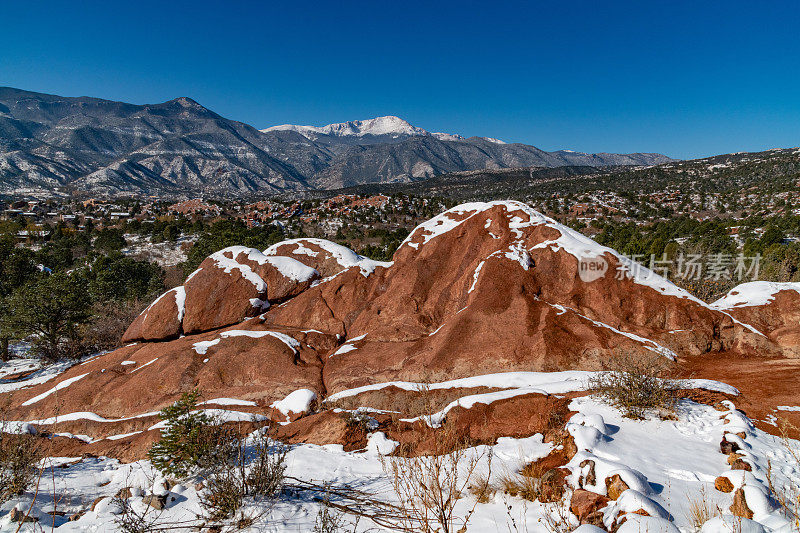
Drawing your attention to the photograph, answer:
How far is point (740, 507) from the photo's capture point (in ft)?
15.0

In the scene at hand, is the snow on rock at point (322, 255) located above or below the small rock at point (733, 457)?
above

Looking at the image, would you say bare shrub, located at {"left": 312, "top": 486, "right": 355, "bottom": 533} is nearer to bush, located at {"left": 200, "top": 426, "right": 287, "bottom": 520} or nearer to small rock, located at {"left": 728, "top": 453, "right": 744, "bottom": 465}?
bush, located at {"left": 200, "top": 426, "right": 287, "bottom": 520}

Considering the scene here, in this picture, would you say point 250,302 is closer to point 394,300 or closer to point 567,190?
point 394,300

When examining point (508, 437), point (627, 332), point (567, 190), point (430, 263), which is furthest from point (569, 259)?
point (567, 190)

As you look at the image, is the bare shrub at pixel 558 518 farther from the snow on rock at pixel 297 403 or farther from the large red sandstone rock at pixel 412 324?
the snow on rock at pixel 297 403

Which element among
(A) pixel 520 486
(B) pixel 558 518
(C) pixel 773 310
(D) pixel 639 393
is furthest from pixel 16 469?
(C) pixel 773 310

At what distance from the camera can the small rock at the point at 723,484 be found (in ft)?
17.5

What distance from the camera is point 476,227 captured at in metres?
20.3

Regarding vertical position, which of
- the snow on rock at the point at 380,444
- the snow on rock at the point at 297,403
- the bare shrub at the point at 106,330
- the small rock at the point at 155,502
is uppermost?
the small rock at the point at 155,502

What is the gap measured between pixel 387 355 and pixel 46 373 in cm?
2252

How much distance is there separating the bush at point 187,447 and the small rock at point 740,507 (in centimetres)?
798

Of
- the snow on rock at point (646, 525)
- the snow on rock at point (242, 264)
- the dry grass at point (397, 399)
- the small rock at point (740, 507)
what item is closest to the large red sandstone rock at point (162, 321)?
the snow on rock at point (242, 264)

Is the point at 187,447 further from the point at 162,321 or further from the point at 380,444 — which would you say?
the point at 162,321

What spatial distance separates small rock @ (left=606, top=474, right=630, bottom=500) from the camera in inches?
204
